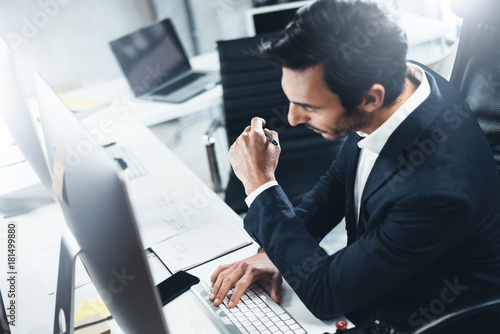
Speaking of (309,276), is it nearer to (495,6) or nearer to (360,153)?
(360,153)

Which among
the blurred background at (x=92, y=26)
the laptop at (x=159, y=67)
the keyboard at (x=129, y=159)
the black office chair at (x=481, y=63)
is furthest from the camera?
the blurred background at (x=92, y=26)

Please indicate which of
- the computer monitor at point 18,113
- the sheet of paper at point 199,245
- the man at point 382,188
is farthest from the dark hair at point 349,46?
the computer monitor at point 18,113

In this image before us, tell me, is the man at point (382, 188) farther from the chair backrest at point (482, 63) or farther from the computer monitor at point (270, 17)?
the computer monitor at point (270, 17)

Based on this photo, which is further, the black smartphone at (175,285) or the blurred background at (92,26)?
the blurred background at (92,26)

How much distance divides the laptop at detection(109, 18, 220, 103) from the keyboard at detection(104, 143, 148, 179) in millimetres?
434

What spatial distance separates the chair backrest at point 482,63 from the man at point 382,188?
0.24 meters

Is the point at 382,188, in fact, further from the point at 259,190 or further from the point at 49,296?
the point at 49,296

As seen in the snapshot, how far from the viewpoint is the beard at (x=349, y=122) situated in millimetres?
1024

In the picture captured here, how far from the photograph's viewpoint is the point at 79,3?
3.48 meters

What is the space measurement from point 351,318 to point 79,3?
309 cm

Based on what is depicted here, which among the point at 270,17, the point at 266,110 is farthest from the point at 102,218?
the point at 270,17

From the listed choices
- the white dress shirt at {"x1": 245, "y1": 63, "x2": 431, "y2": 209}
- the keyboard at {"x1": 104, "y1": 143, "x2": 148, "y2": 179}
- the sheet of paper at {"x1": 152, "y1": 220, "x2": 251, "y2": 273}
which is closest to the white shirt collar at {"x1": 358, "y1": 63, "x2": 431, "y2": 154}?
the white dress shirt at {"x1": 245, "y1": 63, "x2": 431, "y2": 209}

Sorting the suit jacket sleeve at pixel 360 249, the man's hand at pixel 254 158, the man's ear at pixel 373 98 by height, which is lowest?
the suit jacket sleeve at pixel 360 249

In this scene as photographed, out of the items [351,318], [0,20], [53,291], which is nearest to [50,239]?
[53,291]
